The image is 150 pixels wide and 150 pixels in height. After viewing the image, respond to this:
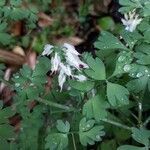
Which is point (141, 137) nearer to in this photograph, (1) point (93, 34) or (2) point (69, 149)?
(2) point (69, 149)

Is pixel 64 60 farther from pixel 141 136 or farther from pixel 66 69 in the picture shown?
pixel 141 136

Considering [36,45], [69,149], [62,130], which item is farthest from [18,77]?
[36,45]

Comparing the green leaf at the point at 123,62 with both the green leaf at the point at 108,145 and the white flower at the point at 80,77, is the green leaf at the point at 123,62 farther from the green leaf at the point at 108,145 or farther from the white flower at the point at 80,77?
the green leaf at the point at 108,145

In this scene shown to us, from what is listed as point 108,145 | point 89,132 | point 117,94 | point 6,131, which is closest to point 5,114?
point 6,131

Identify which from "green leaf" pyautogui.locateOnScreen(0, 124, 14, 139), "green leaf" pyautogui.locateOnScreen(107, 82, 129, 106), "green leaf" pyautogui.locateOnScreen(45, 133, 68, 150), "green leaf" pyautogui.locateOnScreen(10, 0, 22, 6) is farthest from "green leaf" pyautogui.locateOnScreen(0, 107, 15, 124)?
"green leaf" pyautogui.locateOnScreen(10, 0, 22, 6)

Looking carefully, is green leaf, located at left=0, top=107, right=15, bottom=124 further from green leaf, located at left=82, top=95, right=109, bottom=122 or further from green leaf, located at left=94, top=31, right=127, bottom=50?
green leaf, located at left=94, top=31, right=127, bottom=50

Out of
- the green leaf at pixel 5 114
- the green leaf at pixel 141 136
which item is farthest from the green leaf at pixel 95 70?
the green leaf at pixel 5 114
